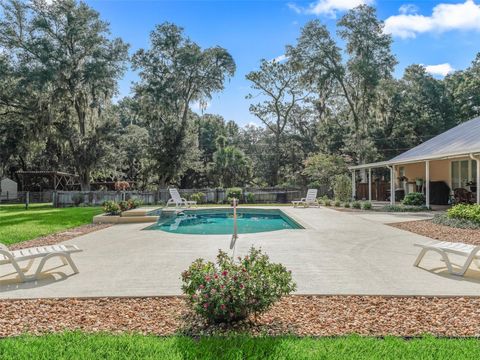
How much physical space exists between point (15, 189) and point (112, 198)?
568 inches

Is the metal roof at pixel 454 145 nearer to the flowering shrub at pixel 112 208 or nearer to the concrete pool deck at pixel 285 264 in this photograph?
the concrete pool deck at pixel 285 264

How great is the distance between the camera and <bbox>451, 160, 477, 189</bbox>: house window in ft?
47.3

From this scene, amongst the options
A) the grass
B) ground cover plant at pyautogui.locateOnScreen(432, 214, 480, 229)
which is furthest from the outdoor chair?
the grass

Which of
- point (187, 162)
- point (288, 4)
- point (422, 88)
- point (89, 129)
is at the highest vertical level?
point (422, 88)

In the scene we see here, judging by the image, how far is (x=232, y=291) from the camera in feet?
9.64

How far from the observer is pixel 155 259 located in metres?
5.77

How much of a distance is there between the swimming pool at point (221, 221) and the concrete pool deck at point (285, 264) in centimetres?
277

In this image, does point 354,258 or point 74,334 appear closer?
point 74,334

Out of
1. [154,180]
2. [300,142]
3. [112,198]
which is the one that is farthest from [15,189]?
[300,142]

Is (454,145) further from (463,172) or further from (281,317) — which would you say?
(281,317)

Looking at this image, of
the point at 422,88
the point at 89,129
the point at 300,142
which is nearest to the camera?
the point at 89,129

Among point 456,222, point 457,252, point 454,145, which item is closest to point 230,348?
point 457,252

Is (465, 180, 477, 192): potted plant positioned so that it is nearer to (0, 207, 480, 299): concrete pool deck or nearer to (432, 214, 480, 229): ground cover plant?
(432, 214, 480, 229): ground cover plant

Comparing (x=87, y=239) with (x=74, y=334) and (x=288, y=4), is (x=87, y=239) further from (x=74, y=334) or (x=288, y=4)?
(x=288, y=4)
